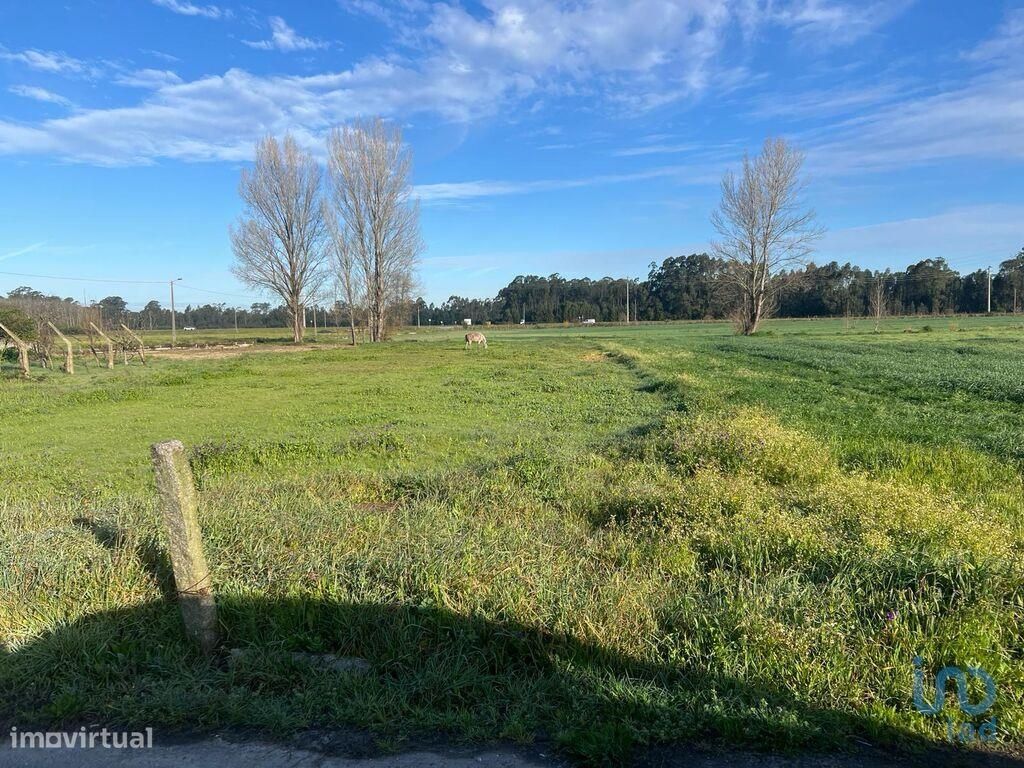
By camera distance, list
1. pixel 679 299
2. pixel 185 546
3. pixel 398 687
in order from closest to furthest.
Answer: pixel 398 687, pixel 185 546, pixel 679 299

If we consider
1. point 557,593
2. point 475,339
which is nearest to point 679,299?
point 475,339

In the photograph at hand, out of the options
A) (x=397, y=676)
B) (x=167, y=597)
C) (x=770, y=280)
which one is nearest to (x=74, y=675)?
(x=167, y=597)

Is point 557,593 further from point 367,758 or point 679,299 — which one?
point 679,299

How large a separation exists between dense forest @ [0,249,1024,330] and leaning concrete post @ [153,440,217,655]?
71.2 meters

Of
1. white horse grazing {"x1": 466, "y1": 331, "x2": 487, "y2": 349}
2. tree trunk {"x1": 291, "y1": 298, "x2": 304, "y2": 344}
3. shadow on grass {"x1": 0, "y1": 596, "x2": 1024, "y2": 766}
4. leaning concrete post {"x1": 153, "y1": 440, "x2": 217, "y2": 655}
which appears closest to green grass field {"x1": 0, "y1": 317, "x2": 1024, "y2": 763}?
shadow on grass {"x1": 0, "y1": 596, "x2": 1024, "y2": 766}

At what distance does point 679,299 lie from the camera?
111m

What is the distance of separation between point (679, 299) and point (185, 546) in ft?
373

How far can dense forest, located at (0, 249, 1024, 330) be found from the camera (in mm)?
91625

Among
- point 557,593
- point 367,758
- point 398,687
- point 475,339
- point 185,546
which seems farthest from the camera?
point 475,339

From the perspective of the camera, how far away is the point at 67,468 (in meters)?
8.26

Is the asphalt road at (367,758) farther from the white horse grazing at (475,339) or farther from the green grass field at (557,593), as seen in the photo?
the white horse grazing at (475,339)

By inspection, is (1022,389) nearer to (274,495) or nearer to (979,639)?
(979,639)

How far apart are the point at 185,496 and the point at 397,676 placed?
1525 mm

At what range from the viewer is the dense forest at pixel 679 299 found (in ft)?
301
